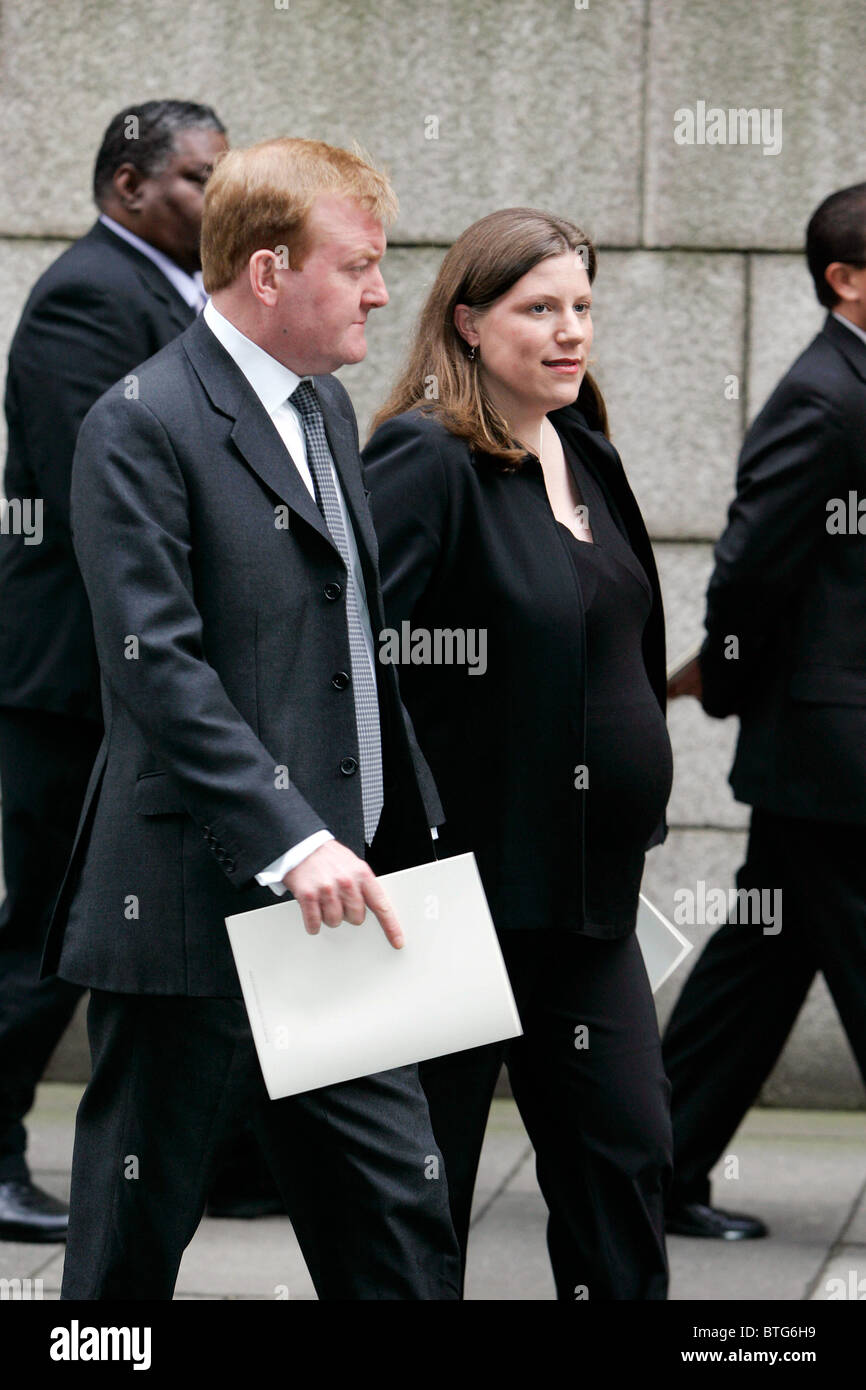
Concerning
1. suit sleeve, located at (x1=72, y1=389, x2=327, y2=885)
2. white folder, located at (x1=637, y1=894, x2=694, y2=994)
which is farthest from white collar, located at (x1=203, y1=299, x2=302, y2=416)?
white folder, located at (x1=637, y1=894, x2=694, y2=994)

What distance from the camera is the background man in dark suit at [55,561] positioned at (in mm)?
4461

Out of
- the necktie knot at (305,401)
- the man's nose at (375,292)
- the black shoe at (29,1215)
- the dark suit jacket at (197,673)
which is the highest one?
the man's nose at (375,292)

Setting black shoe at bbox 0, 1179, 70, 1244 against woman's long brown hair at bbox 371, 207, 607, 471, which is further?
black shoe at bbox 0, 1179, 70, 1244

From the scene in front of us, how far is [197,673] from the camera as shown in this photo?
8.77 feet

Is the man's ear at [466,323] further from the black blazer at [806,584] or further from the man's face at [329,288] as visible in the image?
the black blazer at [806,584]

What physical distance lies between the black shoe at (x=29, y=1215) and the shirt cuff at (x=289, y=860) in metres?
2.06

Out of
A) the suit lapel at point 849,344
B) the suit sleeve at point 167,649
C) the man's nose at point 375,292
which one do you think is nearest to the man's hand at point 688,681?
the suit lapel at point 849,344

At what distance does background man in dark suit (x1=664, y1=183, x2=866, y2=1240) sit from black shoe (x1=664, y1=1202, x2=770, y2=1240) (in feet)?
1.85

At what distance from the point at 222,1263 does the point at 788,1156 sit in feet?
5.15

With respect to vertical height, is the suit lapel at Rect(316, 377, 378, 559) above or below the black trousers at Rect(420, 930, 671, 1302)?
above

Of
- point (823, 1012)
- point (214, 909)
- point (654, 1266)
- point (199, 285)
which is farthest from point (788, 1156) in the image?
point (214, 909)

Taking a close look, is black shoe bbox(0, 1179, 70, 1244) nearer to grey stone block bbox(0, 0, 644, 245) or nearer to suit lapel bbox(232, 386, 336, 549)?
suit lapel bbox(232, 386, 336, 549)

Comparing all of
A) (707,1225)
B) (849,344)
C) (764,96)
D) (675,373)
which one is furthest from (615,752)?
(764,96)

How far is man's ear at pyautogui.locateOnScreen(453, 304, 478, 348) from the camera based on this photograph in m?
3.48
